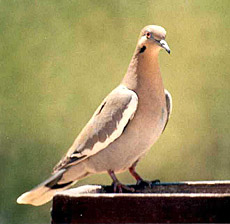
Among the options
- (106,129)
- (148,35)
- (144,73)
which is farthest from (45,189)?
(148,35)

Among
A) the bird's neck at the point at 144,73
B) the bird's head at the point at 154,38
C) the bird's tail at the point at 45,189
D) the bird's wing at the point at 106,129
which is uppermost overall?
the bird's head at the point at 154,38

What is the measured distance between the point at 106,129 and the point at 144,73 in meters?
0.24

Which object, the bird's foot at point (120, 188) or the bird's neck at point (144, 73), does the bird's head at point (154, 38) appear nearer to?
the bird's neck at point (144, 73)

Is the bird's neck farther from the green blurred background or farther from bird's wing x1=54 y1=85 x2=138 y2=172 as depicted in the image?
the green blurred background

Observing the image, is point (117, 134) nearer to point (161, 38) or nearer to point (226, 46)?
point (161, 38)

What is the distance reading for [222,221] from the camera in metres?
1.24

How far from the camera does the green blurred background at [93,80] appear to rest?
13.5 ft

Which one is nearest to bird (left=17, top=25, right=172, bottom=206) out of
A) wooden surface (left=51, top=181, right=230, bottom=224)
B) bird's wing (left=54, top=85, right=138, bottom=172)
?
bird's wing (left=54, top=85, right=138, bottom=172)

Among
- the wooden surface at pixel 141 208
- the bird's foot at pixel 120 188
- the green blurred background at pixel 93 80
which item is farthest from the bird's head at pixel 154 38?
the green blurred background at pixel 93 80

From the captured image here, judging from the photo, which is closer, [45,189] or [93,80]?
[45,189]

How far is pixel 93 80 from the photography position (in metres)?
4.20

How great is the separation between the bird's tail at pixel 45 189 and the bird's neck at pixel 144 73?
1.27ft

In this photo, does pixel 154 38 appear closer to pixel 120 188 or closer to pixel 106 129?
pixel 106 129

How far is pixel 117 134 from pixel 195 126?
7.28ft
